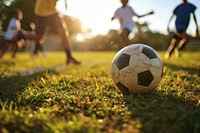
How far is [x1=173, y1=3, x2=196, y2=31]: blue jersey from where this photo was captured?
8492 millimetres

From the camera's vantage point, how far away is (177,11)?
28.7 feet

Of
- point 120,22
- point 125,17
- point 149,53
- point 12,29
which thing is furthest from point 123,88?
point 12,29

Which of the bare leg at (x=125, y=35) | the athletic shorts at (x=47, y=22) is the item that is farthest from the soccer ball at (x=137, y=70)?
the bare leg at (x=125, y=35)

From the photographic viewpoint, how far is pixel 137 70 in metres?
3.23

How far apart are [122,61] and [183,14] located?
19.7ft

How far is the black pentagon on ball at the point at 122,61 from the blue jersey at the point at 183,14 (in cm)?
589

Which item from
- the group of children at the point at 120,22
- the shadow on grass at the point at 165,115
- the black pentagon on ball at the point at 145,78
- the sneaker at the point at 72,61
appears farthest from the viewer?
the sneaker at the point at 72,61

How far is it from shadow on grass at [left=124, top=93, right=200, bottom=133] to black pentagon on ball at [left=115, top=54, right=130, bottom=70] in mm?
451

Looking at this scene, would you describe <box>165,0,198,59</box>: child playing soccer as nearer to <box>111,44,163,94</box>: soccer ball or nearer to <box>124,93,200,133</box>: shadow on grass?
<box>111,44,163,94</box>: soccer ball

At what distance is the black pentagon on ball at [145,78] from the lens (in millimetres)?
3229

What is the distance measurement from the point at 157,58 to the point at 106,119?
1396 millimetres

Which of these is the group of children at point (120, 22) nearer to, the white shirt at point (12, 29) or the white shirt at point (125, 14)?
the white shirt at point (125, 14)

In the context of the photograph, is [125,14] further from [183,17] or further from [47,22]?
[47,22]

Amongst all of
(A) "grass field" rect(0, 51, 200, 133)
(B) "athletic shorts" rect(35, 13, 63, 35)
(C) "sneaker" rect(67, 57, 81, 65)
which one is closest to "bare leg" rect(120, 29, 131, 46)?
(C) "sneaker" rect(67, 57, 81, 65)
